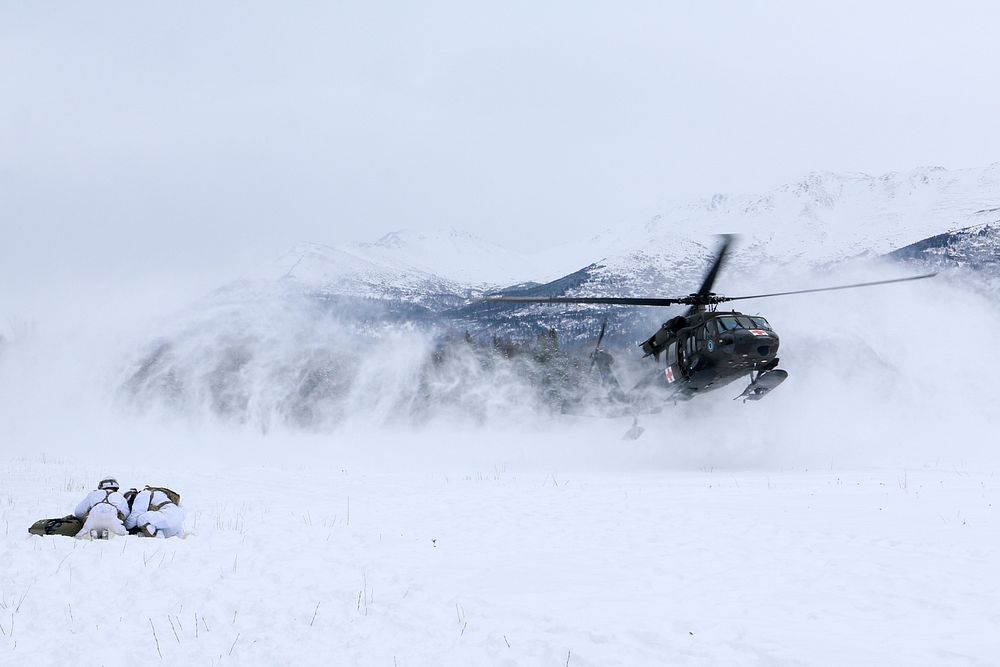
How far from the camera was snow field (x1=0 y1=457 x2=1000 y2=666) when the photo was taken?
17.1ft

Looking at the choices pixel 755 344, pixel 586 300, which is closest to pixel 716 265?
pixel 755 344

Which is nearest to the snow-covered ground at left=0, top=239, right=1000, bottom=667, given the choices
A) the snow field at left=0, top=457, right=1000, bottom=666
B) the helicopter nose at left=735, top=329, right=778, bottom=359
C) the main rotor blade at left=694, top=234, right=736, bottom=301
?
the snow field at left=0, top=457, right=1000, bottom=666

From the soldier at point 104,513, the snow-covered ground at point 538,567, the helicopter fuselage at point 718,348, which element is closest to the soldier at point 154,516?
the soldier at point 104,513

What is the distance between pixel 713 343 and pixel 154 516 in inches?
576

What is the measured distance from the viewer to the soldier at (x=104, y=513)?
877cm

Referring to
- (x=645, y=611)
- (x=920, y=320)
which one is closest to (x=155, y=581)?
(x=645, y=611)

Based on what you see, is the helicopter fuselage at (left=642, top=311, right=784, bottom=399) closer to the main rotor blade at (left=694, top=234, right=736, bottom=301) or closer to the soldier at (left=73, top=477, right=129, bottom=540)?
the main rotor blade at (left=694, top=234, right=736, bottom=301)

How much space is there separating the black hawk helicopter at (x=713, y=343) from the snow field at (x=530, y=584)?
6.14 meters

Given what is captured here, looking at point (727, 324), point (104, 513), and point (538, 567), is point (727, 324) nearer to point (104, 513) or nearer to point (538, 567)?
point (538, 567)

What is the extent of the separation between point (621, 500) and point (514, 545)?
3.98 meters

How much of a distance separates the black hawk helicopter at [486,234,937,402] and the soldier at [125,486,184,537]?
29.5 ft

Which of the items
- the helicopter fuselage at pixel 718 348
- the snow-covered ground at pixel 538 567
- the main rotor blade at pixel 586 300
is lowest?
the snow-covered ground at pixel 538 567

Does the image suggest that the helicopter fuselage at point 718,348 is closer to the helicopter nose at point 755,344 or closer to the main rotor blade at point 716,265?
the helicopter nose at point 755,344

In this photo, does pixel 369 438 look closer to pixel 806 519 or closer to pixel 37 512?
pixel 37 512
